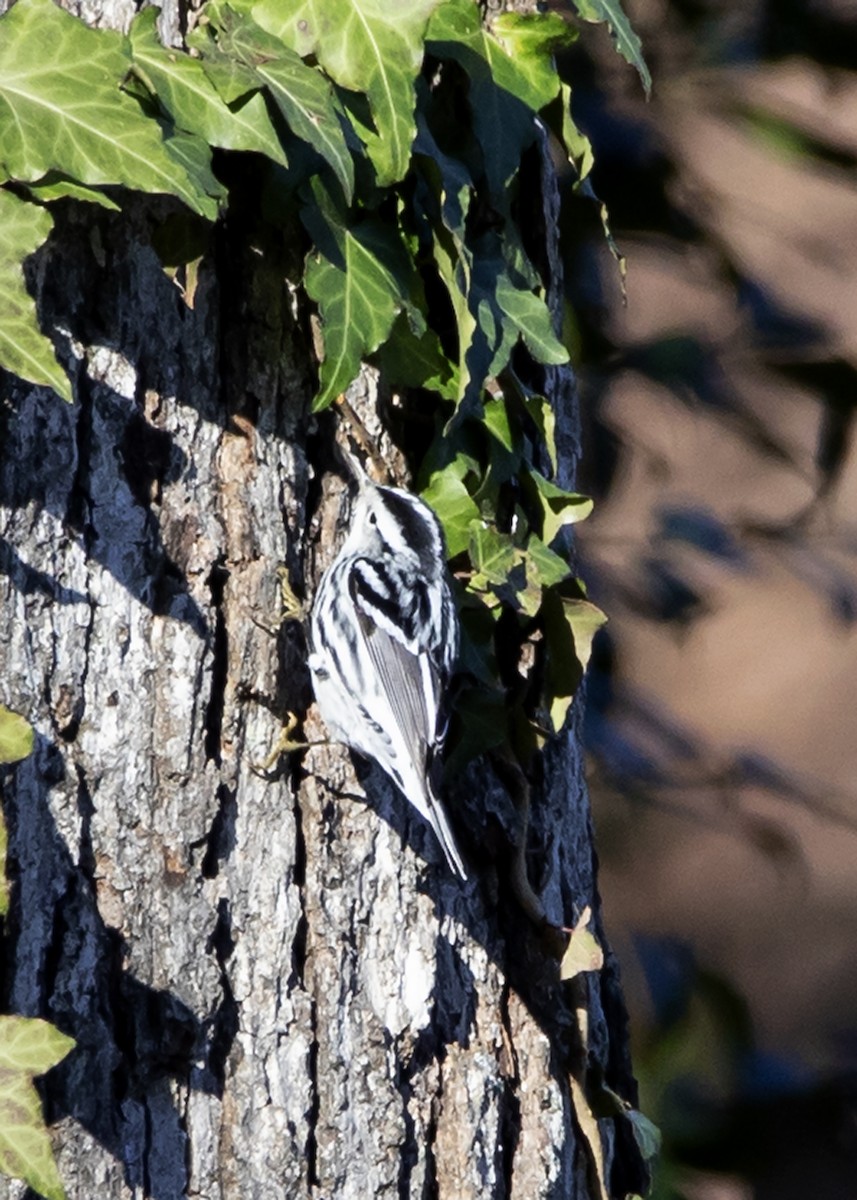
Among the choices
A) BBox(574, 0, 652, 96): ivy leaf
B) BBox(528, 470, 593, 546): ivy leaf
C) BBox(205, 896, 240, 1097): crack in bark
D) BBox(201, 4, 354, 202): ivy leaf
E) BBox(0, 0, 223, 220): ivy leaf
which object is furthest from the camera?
BBox(528, 470, 593, 546): ivy leaf

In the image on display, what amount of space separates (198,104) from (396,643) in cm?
124

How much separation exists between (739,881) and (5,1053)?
5971mm

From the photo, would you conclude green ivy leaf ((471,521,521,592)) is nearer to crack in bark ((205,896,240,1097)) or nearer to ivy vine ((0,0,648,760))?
ivy vine ((0,0,648,760))

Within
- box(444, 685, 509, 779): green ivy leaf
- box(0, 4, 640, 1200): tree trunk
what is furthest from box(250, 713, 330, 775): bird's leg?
box(444, 685, 509, 779): green ivy leaf

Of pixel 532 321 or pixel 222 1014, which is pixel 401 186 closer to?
pixel 532 321

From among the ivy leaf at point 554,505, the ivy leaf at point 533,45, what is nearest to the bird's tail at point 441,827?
the ivy leaf at point 554,505

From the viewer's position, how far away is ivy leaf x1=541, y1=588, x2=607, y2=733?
10.3ft

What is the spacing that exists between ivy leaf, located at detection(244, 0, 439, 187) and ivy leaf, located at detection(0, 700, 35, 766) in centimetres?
103

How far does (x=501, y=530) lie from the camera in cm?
318

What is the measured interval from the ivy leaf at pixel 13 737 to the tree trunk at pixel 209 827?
0.60ft

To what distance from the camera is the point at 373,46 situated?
2.62 metres

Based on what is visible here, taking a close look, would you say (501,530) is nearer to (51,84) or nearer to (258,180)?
(258,180)

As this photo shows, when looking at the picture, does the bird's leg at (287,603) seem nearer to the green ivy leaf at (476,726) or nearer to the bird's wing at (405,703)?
the bird's wing at (405,703)

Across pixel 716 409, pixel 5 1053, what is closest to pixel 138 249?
pixel 5 1053
